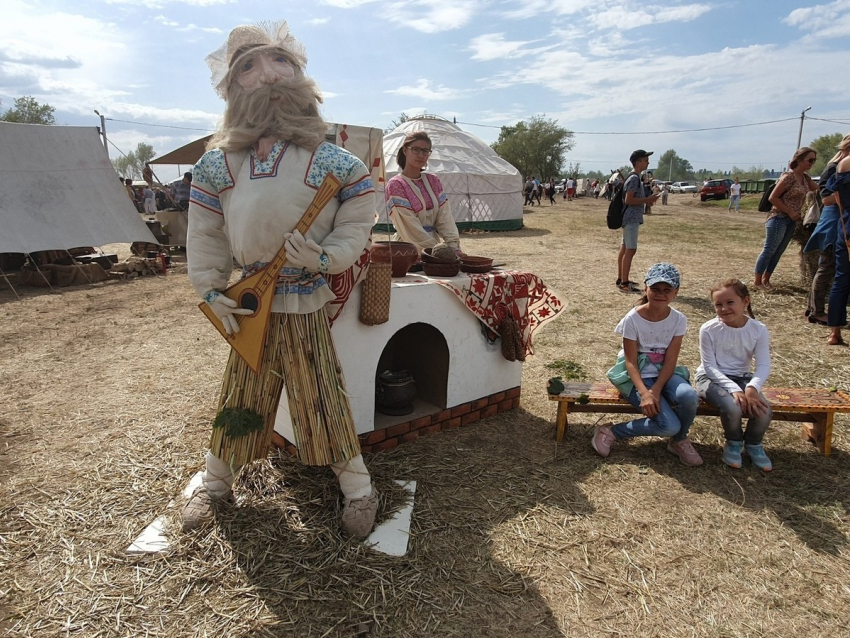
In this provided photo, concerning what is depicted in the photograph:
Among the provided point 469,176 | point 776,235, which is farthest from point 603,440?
point 469,176

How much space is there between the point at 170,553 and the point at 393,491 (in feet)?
2.89

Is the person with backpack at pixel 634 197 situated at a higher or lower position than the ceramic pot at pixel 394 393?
higher

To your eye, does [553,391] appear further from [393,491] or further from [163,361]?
[163,361]

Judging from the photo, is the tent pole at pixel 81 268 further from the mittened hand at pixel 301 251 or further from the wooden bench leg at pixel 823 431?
the wooden bench leg at pixel 823 431

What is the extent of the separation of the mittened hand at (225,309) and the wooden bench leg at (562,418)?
1686 millimetres

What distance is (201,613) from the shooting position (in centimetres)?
174

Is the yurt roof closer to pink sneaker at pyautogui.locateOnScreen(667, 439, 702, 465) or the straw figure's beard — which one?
pink sneaker at pyautogui.locateOnScreen(667, 439, 702, 465)

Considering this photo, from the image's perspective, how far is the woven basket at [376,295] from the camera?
2354 millimetres

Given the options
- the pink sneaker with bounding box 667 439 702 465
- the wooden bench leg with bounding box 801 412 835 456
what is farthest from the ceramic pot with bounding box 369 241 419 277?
the wooden bench leg with bounding box 801 412 835 456

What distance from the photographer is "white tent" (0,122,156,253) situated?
697 centimetres

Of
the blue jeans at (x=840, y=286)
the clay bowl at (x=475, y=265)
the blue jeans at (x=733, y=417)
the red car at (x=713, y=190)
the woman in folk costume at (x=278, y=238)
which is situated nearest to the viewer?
the woman in folk costume at (x=278, y=238)

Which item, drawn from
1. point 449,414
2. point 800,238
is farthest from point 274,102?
point 800,238

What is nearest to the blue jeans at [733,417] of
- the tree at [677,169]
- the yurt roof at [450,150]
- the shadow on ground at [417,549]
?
the shadow on ground at [417,549]

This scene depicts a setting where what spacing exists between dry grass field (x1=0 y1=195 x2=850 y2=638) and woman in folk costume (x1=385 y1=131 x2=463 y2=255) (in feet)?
3.89
